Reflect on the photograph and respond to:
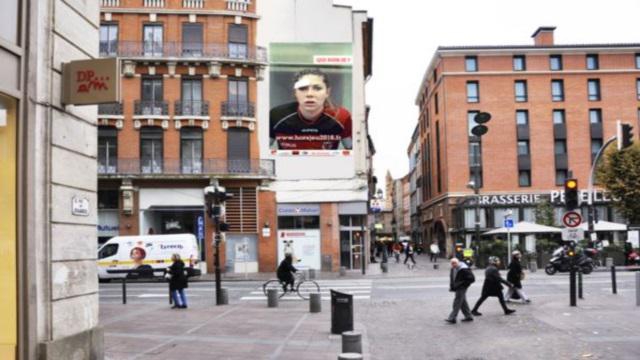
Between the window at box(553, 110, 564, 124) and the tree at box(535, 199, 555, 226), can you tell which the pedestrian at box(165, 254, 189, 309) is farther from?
the window at box(553, 110, 564, 124)

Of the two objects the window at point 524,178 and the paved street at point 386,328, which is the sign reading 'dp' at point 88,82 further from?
the window at point 524,178

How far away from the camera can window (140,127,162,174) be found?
3706cm

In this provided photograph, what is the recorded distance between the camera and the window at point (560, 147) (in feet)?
187

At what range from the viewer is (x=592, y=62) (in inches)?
2269

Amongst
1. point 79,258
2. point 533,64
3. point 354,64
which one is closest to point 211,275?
point 354,64

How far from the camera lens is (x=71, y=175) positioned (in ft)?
30.7

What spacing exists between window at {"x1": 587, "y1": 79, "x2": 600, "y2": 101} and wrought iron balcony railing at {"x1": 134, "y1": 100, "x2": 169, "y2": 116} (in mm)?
36757

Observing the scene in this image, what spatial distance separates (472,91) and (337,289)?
1465 inches

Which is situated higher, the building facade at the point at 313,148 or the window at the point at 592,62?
the window at the point at 592,62

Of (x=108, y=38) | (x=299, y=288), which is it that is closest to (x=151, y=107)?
(x=108, y=38)

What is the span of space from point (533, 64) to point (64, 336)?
177ft

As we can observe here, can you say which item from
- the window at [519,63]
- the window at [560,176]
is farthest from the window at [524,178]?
the window at [519,63]

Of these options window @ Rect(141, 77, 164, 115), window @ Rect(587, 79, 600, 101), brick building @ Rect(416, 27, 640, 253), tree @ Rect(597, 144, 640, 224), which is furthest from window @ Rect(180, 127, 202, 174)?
window @ Rect(587, 79, 600, 101)

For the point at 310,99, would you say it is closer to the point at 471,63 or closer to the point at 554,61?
the point at 471,63
